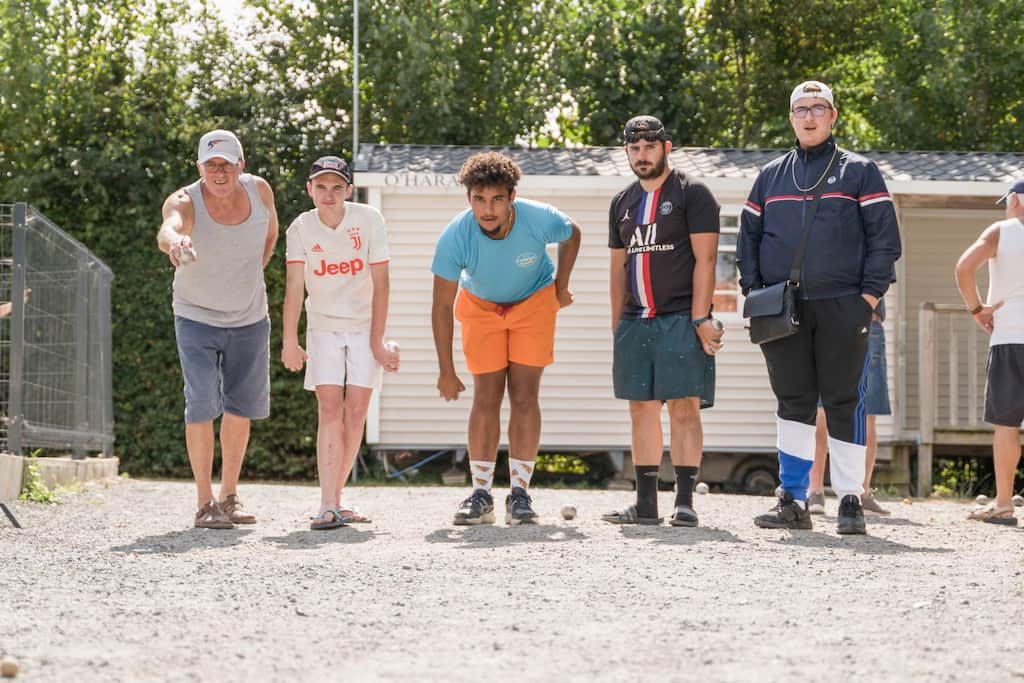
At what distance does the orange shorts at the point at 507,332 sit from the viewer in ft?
20.2

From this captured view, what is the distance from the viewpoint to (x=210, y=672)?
10.3ft

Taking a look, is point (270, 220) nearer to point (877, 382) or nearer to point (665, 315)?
point (665, 315)

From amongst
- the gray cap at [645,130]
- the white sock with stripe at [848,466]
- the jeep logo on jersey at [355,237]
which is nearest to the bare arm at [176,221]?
the jeep logo on jersey at [355,237]

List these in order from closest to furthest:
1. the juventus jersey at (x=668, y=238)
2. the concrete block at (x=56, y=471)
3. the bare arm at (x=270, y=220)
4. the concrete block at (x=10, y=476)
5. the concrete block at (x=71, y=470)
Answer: the juventus jersey at (x=668, y=238), the bare arm at (x=270, y=220), the concrete block at (x=10, y=476), the concrete block at (x=56, y=471), the concrete block at (x=71, y=470)

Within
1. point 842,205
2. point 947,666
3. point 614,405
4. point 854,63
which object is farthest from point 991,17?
point 947,666

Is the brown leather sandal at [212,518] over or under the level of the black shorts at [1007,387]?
under

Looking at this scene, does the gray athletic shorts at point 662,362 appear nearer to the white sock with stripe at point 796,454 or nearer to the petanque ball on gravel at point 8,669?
the white sock with stripe at point 796,454

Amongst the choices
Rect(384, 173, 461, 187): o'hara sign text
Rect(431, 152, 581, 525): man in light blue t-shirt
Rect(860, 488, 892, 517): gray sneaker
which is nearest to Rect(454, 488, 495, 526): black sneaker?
Rect(431, 152, 581, 525): man in light blue t-shirt

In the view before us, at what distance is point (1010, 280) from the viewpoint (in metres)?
7.04

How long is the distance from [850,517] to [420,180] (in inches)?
277

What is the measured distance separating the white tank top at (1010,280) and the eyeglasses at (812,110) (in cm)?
156

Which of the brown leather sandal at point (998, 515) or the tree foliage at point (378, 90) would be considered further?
the tree foliage at point (378, 90)

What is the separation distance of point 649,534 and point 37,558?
237 centimetres

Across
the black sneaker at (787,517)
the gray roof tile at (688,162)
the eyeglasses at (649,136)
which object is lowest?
the black sneaker at (787,517)
